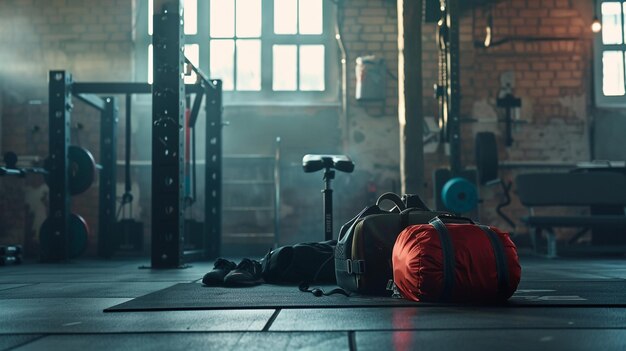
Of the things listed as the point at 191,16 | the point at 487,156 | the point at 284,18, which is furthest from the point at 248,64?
the point at 487,156

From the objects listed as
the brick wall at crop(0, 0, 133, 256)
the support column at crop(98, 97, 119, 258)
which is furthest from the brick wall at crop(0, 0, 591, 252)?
the support column at crop(98, 97, 119, 258)

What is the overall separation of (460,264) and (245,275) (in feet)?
4.60

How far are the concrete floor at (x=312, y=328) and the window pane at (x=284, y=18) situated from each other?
5.95 metres

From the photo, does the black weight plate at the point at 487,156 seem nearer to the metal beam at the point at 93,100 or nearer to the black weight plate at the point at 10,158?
the metal beam at the point at 93,100

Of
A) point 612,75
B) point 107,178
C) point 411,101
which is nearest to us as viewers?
point 411,101

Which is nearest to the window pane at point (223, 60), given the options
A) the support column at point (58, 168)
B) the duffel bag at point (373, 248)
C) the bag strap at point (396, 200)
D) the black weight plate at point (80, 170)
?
the black weight plate at point (80, 170)

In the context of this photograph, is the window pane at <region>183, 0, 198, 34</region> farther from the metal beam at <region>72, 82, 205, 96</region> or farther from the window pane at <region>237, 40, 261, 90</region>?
the metal beam at <region>72, 82, 205, 96</region>

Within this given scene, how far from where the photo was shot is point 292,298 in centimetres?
303

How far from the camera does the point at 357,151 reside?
8.40 metres

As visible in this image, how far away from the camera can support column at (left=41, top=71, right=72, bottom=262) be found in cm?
640

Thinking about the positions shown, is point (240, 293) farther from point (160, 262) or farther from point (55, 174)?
Answer: point (55, 174)

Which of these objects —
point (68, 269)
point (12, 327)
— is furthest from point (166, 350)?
point (68, 269)

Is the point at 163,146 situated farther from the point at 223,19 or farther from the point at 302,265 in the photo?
the point at 223,19

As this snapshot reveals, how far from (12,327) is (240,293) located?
44.6 inches
